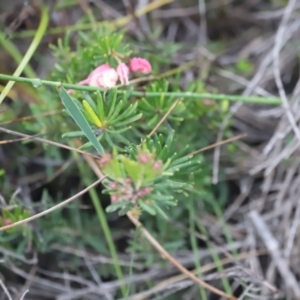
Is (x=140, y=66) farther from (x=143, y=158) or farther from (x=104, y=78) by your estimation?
(x=143, y=158)

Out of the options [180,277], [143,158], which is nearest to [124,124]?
[143,158]

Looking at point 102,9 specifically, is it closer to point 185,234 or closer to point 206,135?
point 206,135

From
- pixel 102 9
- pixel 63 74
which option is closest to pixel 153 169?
pixel 63 74

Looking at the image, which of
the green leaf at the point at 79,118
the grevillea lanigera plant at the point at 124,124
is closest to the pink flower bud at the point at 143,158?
the grevillea lanigera plant at the point at 124,124

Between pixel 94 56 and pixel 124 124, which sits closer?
pixel 124 124

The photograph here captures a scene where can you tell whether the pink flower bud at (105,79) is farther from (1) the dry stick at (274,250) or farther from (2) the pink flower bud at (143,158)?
(1) the dry stick at (274,250)

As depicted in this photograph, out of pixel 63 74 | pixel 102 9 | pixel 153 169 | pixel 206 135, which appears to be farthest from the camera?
pixel 102 9

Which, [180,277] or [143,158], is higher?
[143,158]
